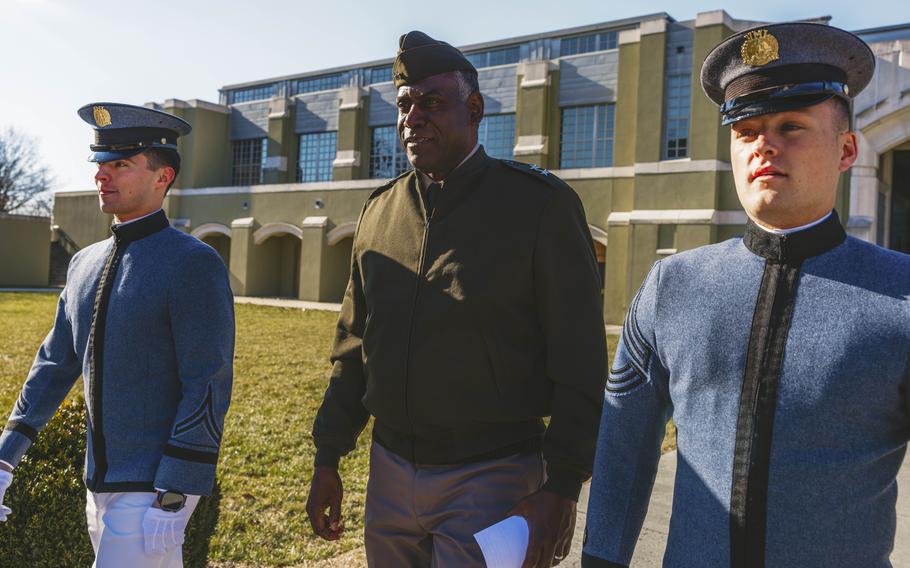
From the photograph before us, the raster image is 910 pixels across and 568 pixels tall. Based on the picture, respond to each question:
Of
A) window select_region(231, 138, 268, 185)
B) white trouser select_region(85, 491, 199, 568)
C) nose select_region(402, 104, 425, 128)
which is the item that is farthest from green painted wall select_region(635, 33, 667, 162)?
white trouser select_region(85, 491, 199, 568)

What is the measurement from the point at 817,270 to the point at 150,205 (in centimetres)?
252

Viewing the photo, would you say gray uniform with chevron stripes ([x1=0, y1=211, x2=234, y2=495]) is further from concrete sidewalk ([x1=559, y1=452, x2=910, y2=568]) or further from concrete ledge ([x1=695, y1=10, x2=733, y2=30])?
concrete ledge ([x1=695, y1=10, x2=733, y2=30])

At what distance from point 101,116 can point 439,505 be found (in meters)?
2.07

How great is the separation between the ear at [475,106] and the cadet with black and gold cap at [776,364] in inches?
37.6

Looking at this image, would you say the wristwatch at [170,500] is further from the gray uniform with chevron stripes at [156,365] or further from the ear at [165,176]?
the ear at [165,176]

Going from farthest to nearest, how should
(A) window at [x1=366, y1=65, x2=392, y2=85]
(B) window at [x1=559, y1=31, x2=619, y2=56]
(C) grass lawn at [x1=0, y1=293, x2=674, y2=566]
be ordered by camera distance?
1. (A) window at [x1=366, y1=65, x2=392, y2=85]
2. (B) window at [x1=559, y1=31, x2=619, y2=56]
3. (C) grass lawn at [x1=0, y1=293, x2=674, y2=566]

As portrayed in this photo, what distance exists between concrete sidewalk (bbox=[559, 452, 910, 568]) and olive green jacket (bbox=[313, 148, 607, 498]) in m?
1.63

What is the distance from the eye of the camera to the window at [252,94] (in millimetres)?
43881

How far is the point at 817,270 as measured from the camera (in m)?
1.83

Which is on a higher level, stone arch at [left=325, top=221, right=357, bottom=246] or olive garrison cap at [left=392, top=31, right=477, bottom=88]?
stone arch at [left=325, top=221, right=357, bottom=246]

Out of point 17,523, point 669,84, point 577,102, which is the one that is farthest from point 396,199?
point 577,102

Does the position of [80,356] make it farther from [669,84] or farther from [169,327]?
[669,84]

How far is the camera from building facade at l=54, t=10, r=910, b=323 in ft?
82.6

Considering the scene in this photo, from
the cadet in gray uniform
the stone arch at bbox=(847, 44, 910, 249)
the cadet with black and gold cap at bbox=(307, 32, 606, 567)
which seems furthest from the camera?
the stone arch at bbox=(847, 44, 910, 249)
